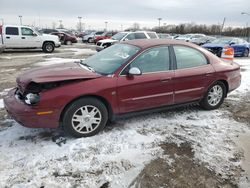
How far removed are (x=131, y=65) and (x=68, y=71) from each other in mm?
1053

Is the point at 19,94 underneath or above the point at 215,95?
above

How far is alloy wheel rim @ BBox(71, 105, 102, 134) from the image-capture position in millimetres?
3787

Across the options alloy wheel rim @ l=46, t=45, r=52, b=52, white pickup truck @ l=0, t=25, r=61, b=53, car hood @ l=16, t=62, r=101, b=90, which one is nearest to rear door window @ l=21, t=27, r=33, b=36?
white pickup truck @ l=0, t=25, r=61, b=53

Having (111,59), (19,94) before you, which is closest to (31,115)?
(19,94)

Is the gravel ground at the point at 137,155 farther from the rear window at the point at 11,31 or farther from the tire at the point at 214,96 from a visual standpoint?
the rear window at the point at 11,31

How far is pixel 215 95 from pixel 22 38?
14.8m

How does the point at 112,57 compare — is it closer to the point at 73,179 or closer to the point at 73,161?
the point at 73,161

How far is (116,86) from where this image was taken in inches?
155

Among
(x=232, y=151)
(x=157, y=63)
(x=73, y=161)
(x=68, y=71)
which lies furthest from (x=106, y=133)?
(x=232, y=151)

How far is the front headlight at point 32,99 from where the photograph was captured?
3498mm

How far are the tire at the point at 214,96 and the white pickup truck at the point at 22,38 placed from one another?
14.7m

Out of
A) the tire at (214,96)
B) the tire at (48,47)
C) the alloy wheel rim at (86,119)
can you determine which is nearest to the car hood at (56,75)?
the alloy wheel rim at (86,119)

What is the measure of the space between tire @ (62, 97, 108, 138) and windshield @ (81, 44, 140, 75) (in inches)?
23.3

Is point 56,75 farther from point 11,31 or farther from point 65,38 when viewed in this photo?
point 65,38
